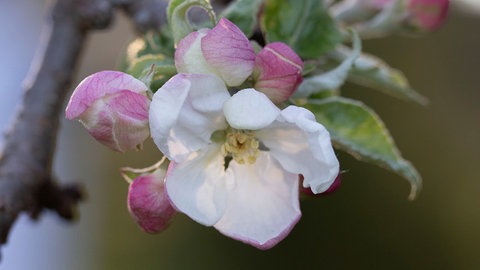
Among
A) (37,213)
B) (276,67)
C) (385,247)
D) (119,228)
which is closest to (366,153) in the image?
(276,67)

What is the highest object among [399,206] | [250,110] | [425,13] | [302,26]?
[250,110]

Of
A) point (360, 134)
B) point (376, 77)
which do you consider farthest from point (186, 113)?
point (376, 77)

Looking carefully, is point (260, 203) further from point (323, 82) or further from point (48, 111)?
point (48, 111)

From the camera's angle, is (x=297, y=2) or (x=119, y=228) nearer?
(x=297, y=2)

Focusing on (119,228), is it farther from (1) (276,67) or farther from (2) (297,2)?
(1) (276,67)

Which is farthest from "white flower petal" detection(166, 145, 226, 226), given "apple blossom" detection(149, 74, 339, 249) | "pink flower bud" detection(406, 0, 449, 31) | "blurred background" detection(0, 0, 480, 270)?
"blurred background" detection(0, 0, 480, 270)
